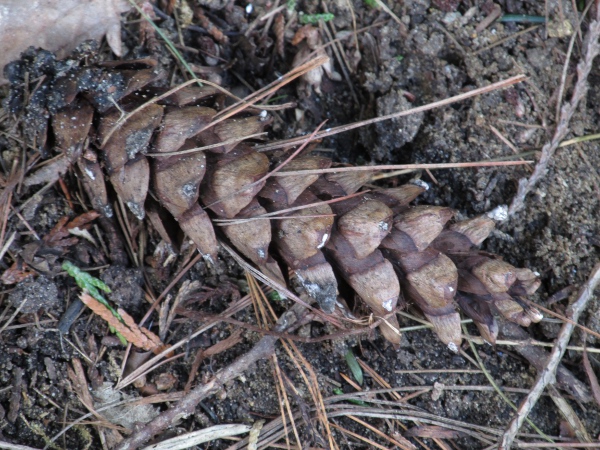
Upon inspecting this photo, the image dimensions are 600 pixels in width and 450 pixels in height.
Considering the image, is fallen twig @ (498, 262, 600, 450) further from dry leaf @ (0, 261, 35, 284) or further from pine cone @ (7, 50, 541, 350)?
dry leaf @ (0, 261, 35, 284)

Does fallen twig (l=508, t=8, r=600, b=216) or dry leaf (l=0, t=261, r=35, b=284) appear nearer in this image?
dry leaf (l=0, t=261, r=35, b=284)

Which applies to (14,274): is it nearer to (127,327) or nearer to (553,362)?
(127,327)

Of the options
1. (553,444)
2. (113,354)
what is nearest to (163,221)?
(113,354)

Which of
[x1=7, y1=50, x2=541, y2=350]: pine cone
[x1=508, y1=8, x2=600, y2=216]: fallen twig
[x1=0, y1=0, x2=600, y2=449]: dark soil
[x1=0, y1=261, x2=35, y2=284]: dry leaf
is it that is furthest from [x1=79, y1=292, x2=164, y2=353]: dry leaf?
[x1=508, y1=8, x2=600, y2=216]: fallen twig

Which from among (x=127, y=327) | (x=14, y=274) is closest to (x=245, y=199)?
(x=127, y=327)

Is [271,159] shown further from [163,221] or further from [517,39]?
[517,39]

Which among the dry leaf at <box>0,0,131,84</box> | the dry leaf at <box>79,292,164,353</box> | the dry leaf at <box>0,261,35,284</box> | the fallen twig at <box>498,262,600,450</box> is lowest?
the fallen twig at <box>498,262,600,450</box>

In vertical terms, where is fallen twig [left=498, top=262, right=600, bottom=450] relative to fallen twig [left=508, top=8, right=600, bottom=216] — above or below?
below

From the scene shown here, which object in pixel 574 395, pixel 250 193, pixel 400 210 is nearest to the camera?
pixel 250 193
